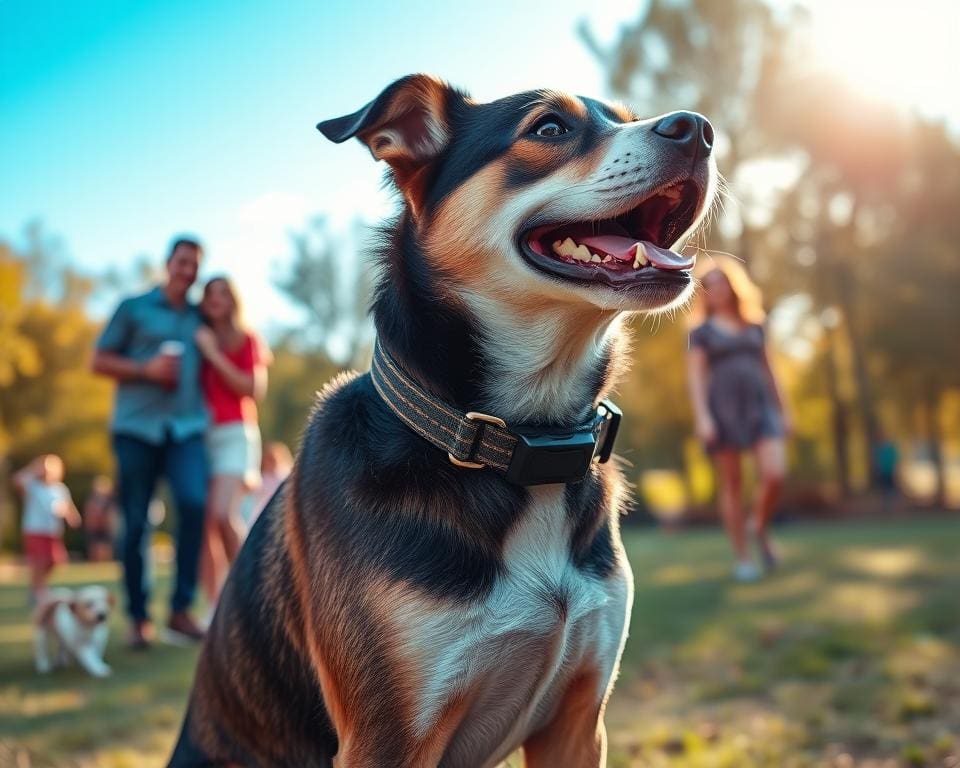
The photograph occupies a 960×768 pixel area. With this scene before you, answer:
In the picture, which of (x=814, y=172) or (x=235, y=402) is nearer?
(x=235, y=402)

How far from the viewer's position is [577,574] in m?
2.36

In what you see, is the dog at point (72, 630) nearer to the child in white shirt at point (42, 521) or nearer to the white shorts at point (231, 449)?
the white shorts at point (231, 449)

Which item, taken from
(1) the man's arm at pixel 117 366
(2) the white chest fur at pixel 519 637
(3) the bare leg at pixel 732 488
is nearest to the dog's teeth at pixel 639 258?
(2) the white chest fur at pixel 519 637

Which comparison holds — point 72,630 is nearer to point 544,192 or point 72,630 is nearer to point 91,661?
point 91,661

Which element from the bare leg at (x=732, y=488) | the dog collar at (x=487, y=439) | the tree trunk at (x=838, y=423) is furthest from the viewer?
the tree trunk at (x=838, y=423)

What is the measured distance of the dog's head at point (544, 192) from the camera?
2.45 m

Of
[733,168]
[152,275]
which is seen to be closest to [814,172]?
[733,168]

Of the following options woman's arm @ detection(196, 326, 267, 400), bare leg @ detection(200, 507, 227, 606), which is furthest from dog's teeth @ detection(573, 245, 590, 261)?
bare leg @ detection(200, 507, 227, 606)

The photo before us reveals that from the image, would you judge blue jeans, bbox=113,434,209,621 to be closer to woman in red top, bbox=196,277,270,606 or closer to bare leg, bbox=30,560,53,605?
woman in red top, bbox=196,277,270,606

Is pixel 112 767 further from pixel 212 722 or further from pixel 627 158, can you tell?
pixel 627 158

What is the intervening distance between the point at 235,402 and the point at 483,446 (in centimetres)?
476

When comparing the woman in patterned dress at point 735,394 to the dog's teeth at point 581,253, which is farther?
→ the woman in patterned dress at point 735,394

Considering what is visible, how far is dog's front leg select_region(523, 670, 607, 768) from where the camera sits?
2.45 metres

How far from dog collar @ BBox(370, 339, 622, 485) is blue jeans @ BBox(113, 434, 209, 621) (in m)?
4.38
